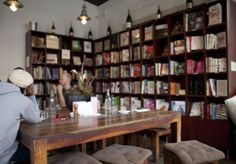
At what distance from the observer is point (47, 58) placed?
4934 mm

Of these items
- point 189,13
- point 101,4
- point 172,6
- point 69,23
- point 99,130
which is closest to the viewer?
point 99,130

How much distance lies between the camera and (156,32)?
4.13 m

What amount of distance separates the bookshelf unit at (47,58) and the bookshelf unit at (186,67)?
123cm

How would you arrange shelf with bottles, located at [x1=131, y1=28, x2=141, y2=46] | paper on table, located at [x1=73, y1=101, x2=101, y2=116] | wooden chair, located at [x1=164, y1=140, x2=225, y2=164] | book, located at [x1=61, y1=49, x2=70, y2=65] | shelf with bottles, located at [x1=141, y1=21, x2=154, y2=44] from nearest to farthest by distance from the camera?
wooden chair, located at [x1=164, y1=140, x2=225, y2=164]
paper on table, located at [x1=73, y1=101, x2=101, y2=116]
shelf with bottles, located at [x1=141, y1=21, x2=154, y2=44]
shelf with bottles, located at [x1=131, y1=28, x2=141, y2=46]
book, located at [x1=61, y1=49, x2=70, y2=65]

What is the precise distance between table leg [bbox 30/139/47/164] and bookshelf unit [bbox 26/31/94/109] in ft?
11.4

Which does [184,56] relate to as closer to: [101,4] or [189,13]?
[189,13]

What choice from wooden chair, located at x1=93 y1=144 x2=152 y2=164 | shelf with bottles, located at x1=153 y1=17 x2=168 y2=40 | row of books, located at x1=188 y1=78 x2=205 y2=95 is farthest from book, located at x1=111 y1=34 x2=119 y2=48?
wooden chair, located at x1=93 y1=144 x2=152 y2=164

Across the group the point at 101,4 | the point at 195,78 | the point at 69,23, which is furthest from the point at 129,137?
the point at 101,4

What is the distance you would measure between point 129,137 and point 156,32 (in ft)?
6.85

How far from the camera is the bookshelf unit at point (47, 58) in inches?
189

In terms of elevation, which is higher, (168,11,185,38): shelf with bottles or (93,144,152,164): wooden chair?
(168,11,185,38): shelf with bottles

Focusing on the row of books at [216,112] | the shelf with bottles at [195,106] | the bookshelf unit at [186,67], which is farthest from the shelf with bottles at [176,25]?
the row of books at [216,112]

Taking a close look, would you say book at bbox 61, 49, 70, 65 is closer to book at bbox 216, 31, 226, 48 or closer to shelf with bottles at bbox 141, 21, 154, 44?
shelf with bottles at bbox 141, 21, 154, 44

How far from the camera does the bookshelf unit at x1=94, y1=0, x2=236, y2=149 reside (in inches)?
126
